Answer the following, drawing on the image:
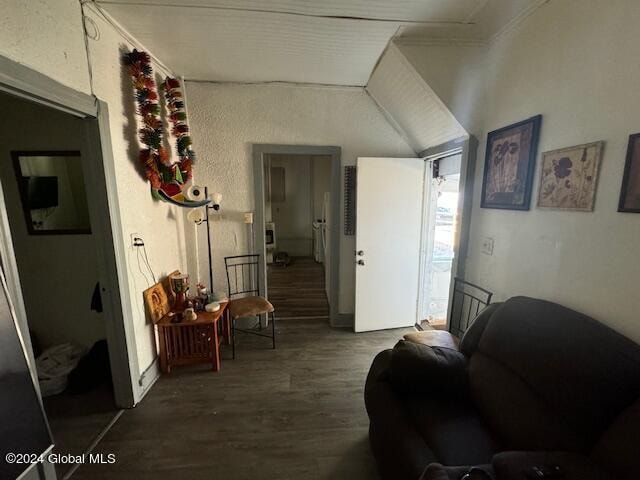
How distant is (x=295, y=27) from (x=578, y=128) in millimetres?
1758

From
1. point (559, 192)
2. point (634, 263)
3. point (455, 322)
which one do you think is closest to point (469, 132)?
point (559, 192)

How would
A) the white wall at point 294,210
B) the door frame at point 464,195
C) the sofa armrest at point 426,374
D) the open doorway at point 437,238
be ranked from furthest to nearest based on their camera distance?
the white wall at point 294,210 < the open doorway at point 437,238 < the door frame at point 464,195 < the sofa armrest at point 426,374

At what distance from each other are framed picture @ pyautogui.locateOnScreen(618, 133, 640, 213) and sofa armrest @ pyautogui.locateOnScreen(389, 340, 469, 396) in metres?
1.05

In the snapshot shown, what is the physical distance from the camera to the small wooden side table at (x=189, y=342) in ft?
→ 7.41

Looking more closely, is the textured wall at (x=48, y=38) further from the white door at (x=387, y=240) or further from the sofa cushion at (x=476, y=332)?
the sofa cushion at (x=476, y=332)

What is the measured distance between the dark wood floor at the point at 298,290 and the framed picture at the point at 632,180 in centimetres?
286

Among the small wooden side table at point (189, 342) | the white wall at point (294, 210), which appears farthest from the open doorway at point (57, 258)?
the white wall at point (294, 210)

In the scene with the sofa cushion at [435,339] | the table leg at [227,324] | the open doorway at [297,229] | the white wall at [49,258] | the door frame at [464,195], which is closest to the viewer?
the sofa cushion at [435,339]

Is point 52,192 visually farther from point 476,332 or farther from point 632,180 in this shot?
point 632,180

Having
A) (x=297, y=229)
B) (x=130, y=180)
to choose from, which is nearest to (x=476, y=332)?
(x=130, y=180)

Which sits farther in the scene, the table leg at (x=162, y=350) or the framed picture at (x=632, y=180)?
the table leg at (x=162, y=350)

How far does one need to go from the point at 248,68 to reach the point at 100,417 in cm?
293

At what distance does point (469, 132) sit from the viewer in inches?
81.7

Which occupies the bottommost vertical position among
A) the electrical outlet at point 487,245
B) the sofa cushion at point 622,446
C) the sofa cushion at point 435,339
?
the sofa cushion at point 435,339
